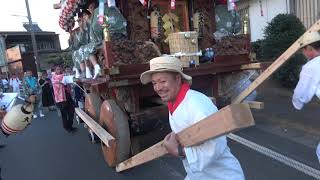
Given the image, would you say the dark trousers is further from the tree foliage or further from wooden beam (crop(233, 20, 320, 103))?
the tree foliage

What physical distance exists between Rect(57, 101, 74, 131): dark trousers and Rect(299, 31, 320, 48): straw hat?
7301 mm

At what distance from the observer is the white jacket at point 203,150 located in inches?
81.1

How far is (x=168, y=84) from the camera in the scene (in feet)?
7.87

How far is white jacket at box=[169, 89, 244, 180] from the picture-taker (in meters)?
2.06

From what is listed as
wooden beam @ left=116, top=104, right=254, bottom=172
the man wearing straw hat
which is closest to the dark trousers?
the man wearing straw hat

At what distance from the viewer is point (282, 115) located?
312 inches

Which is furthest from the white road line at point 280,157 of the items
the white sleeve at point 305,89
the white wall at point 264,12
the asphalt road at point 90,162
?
the white wall at point 264,12

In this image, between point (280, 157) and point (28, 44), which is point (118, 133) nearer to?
point (280, 157)

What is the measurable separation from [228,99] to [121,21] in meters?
2.28

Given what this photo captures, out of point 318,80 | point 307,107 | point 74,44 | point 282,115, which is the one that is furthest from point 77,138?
point 318,80

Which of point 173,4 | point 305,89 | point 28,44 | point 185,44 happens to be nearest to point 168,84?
point 305,89

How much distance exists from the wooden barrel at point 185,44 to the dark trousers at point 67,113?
15.3 feet

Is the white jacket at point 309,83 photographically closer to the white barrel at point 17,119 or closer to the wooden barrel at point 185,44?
the wooden barrel at point 185,44

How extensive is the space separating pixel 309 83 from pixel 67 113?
7.57 meters
